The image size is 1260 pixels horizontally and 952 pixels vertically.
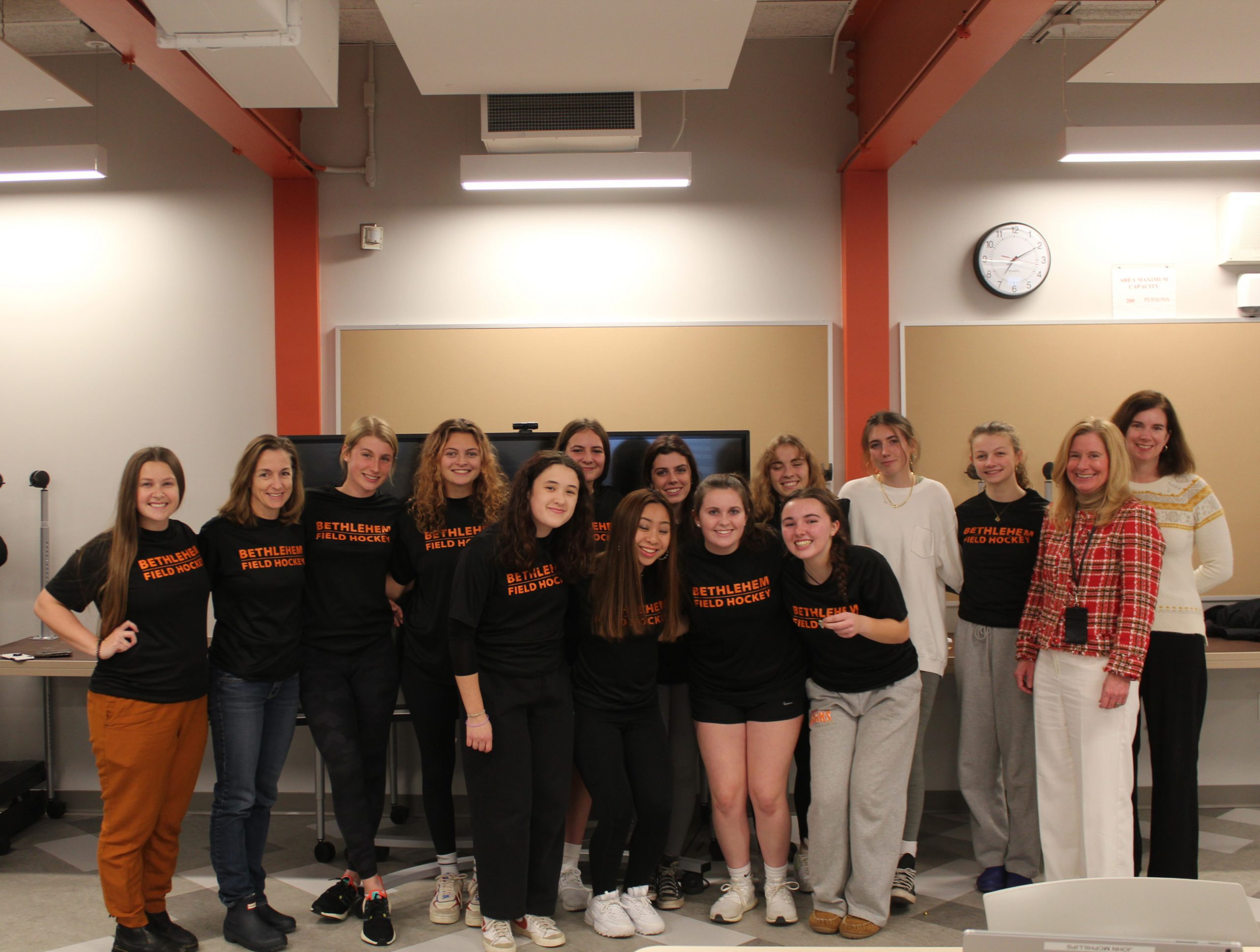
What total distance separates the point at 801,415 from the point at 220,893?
10.2 ft

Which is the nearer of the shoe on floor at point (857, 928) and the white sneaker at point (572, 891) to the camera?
the shoe on floor at point (857, 928)

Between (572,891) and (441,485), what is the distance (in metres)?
1.46

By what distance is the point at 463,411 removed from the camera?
4.37 m

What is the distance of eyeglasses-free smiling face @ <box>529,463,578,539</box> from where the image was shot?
2.69 metres

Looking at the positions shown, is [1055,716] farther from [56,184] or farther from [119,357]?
[56,184]

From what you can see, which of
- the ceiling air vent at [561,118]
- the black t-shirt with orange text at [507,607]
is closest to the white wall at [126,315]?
the ceiling air vent at [561,118]

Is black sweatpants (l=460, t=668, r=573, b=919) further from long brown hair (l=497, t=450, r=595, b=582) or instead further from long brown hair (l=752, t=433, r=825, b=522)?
long brown hair (l=752, t=433, r=825, b=522)

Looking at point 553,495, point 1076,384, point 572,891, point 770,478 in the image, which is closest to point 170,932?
point 572,891

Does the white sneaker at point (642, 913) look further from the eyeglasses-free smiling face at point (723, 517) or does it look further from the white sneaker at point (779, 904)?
the eyeglasses-free smiling face at point (723, 517)

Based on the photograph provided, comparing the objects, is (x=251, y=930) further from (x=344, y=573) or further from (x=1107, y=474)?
(x=1107, y=474)

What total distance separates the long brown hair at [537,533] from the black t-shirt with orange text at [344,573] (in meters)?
0.54

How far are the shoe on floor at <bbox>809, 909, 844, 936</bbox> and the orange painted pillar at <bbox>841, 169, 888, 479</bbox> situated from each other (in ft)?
6.90

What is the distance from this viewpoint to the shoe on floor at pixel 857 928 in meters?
2.79

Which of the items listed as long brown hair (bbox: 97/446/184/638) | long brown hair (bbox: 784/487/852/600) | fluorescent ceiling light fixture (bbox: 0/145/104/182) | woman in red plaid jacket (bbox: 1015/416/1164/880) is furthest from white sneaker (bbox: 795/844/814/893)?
fluorescent ceiling light fixture (bbox: 0/145/104/182)
